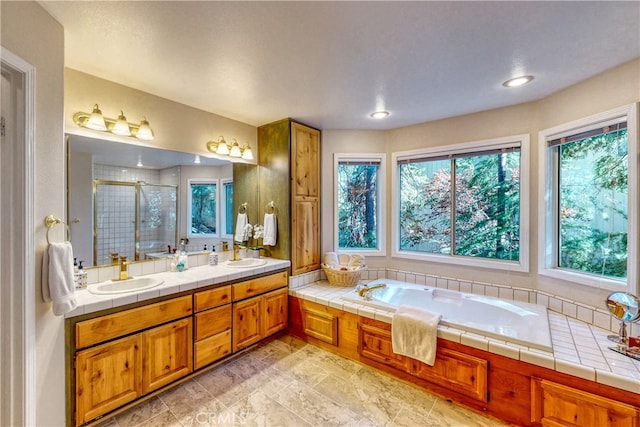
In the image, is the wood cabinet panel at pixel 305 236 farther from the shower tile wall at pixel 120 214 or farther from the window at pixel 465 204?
the shower tile wall at pixel 120 214

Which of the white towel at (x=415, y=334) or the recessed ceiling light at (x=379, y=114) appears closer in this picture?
the white towel at (x=415, y=334)

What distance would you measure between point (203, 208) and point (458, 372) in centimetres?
283

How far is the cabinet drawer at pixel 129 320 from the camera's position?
1644 millimetres

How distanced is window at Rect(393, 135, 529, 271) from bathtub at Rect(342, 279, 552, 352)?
0.41m

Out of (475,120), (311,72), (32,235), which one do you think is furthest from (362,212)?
(32,235)

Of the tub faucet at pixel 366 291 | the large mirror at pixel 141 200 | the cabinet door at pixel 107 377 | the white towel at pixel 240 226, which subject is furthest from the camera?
the white towel at pixel 240 226

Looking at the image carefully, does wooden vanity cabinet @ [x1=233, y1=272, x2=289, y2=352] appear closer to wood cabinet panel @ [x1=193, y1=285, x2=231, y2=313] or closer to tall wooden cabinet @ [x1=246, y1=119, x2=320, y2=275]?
wood cabinet panel @ [x1=193, y1=285, x2=231, y2=313]

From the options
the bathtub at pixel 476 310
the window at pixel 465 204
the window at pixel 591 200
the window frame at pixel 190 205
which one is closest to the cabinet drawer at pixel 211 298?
the window frame at pixel 190 205

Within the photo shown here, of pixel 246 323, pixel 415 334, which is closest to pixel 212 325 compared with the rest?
pixel 246 323

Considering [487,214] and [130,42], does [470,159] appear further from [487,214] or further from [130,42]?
[130,42]

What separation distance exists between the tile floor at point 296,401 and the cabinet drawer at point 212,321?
39cm

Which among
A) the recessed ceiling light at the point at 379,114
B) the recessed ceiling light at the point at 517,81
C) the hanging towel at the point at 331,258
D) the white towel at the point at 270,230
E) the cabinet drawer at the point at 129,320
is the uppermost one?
the recessed ceiling light at the point at 379,114

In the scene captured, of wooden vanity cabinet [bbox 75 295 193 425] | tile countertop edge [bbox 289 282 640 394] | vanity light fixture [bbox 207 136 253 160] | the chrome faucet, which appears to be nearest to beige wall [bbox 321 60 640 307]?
tile countertop edge [bbox 289 282 640 394]

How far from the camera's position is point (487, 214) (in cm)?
293
